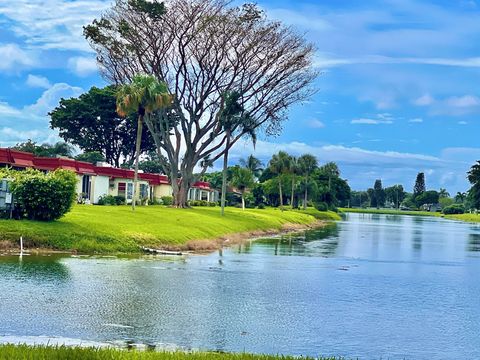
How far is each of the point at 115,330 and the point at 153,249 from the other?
956 inches

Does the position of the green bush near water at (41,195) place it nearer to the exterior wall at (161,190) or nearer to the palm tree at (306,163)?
the exterior wall at (161,190)

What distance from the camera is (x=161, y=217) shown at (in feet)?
194

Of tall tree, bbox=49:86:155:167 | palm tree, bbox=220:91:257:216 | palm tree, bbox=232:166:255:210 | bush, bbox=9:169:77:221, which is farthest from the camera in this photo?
palm tree, bbox=232:166:255:210

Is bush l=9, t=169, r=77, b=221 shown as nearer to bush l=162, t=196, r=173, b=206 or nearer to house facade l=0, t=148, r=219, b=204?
house facade l=0, t=148, r=219, b=204

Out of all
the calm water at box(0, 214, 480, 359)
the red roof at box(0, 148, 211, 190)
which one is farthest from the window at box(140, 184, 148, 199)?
the calm water at box(0, 214, 480, 359)

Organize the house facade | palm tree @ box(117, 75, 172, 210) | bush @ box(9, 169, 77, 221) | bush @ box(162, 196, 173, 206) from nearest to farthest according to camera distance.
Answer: bush @ box(9, 169, 77, 221) → palm tree @ box(117, 75, 172, 210) → the house facade → bush @ box(162, 196, 173, 206)

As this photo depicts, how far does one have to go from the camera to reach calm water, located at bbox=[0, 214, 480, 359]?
21.1m

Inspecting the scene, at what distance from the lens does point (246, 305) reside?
27297 mm

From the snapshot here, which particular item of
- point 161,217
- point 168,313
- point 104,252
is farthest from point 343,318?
point 161,217

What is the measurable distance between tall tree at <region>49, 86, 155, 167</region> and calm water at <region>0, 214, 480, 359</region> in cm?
7409

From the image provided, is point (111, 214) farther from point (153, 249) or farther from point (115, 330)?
point (115, 330)

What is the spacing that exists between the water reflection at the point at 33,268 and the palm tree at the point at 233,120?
4265cm

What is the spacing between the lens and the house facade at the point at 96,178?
66.4 meters

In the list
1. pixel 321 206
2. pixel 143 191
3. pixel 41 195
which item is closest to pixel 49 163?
pixel 143 191
